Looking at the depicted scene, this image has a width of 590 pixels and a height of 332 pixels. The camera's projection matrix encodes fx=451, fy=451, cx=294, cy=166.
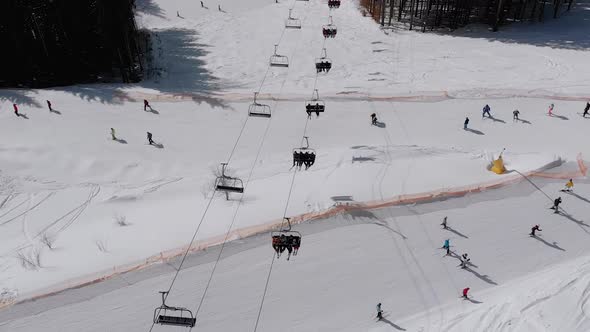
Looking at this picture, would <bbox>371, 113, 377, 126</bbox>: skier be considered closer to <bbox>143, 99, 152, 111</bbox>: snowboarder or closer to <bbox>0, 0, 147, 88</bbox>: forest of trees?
<bbox>143, 99, 152, 111</bbox>: snowboarder

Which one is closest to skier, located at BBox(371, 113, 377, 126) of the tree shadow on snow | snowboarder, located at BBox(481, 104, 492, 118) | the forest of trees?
snowboarder, located at BBox(481, 104, 492, 118)

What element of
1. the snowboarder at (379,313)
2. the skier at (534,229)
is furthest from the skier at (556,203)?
the snowboarder at (379,313)

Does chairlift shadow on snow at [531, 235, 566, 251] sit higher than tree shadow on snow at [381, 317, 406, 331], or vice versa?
chairlift shadow on snow at [531, 235, 566, 251]

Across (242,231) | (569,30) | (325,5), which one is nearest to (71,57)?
(242,231)

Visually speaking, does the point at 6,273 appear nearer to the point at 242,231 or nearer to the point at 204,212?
the point at 204,212

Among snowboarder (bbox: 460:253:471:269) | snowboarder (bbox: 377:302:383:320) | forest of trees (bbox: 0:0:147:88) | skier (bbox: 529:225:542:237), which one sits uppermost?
forest of trees (bbox: 0:0:147:88)
